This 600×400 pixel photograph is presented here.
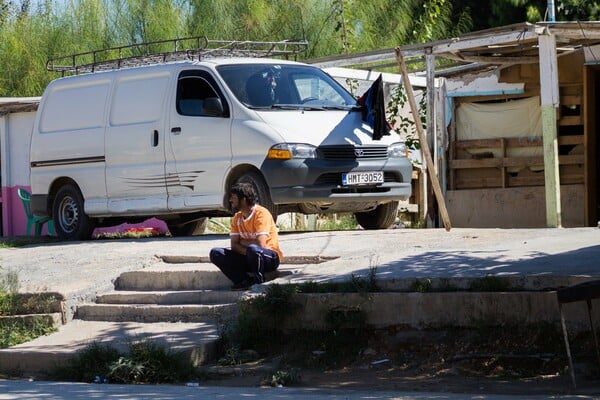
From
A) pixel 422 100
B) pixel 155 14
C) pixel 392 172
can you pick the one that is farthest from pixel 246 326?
pixel 155 14

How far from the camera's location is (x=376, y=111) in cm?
1373

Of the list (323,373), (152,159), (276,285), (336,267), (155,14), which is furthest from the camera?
(155,14)

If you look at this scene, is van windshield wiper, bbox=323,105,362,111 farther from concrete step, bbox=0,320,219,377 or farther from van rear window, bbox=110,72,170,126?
concrete step, bbox=0,320,219,377

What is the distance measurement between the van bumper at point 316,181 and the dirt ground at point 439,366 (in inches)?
139

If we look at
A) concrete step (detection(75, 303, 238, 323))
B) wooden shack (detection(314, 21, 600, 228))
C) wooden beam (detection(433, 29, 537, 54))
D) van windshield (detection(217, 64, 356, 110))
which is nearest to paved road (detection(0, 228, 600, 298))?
concrete step (detection(75, 303, 238, 323))

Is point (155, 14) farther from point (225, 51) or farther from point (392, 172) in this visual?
point (392, 172)

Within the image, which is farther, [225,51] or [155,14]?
[155,14]

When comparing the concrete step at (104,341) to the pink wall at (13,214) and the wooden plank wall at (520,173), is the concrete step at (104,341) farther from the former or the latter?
the pink wall at (13,214)

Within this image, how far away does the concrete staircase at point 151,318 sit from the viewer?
380 inches

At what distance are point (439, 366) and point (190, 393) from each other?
2108 millimetres

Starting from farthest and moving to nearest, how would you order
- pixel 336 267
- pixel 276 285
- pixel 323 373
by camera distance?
1. pixel 336 267
2. pixel 276 285
3. pixel 323 373

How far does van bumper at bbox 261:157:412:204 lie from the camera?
12.9m

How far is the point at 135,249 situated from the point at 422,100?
258 inches

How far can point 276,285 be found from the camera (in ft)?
32.6
